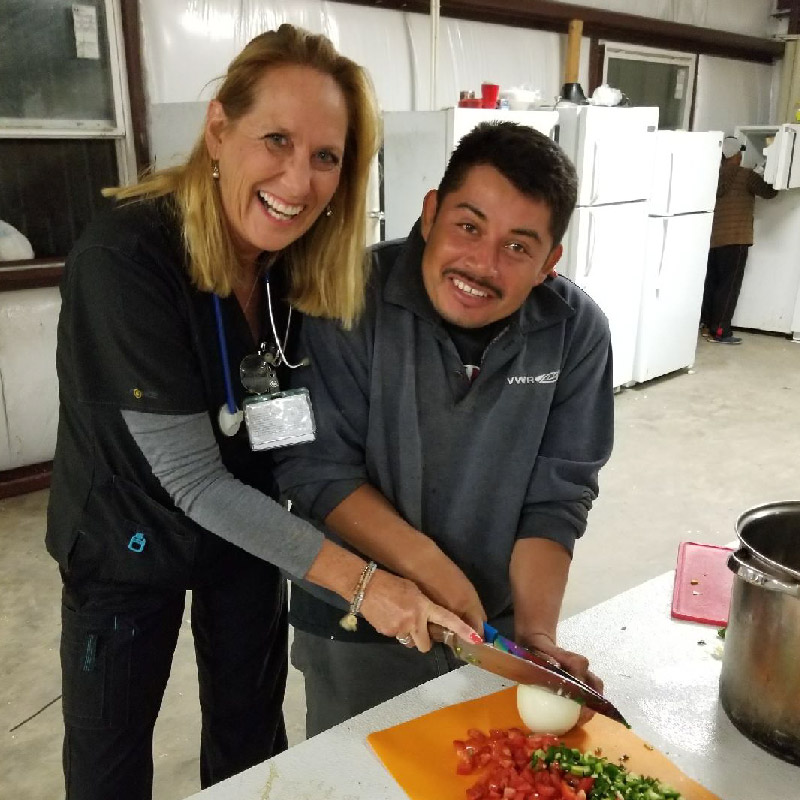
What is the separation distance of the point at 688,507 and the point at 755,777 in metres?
2.71

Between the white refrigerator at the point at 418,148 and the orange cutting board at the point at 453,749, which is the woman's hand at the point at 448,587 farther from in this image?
the white refrigerator at the point at 418,148

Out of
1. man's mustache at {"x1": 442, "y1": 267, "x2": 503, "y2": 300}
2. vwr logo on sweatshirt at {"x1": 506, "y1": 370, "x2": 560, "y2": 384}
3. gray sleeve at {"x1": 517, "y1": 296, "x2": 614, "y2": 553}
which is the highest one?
man's mustache at {"x1": 442, "y1": 267, "x2": 503, "y2": 300}

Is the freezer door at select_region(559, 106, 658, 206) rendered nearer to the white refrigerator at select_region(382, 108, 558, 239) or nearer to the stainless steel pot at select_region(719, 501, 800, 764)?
the white refrigerator at select_region(382, 108, 558, 239)

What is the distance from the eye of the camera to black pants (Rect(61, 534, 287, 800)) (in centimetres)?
127

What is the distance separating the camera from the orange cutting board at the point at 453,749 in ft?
3.15

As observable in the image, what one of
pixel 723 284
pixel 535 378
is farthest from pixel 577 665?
pixel 723 284

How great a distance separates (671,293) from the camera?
17.6 feet

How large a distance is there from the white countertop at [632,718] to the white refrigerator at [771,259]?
238 inches

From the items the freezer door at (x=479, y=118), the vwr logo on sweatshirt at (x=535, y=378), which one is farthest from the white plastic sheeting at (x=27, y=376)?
the vwr logo on sweatshirt at (x=535, y=378)

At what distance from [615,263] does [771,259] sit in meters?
2.70

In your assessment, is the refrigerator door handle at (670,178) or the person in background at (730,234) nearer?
the refrigerator door handle at (670,178)

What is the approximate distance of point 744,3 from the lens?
6777 mm

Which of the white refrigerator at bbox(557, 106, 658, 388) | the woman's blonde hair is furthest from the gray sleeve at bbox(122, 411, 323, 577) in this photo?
the white refrigerator at bbox(557, 106, 658, 388)

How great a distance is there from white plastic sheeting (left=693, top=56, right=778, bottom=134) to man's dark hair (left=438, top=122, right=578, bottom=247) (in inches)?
245
